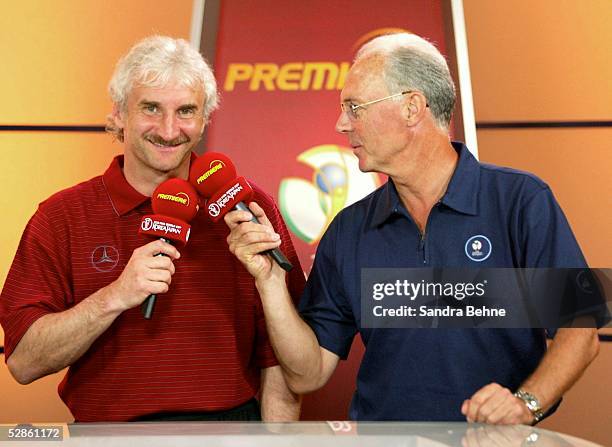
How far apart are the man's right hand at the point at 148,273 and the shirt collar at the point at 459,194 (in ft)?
1.92

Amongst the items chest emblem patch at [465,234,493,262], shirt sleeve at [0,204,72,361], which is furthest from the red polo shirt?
chest emblem patch at [465,234,493,262]

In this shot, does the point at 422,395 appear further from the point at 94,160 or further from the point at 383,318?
the point at 94,160

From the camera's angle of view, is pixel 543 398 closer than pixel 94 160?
Yes

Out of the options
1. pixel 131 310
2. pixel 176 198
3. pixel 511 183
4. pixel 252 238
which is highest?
pixel 511 183

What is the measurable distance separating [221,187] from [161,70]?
410 mm

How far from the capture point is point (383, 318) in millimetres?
2352

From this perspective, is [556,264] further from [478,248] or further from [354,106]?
[354,106]

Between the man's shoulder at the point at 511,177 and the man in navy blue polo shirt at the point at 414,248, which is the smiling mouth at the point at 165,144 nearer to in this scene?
the man in navy blue polo shirt at the point at 414,248

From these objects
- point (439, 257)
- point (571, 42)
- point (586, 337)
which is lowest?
point (586, 337)

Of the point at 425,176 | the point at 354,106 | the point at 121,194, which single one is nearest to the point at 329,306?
the point at 425,176

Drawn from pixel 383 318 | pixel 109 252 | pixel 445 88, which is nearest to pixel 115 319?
pixel 109 252

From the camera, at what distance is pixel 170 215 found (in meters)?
2.20

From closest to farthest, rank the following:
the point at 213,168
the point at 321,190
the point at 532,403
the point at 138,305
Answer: the point at 532,403 < the point at 213,168 < the point at 138,305 < the point at 321,190

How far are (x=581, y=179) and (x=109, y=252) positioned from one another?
189cm
